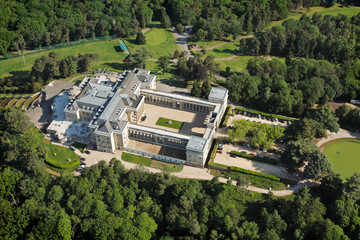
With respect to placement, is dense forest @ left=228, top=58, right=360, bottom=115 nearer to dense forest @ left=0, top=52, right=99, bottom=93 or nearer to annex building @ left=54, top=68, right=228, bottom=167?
annex building @ left=54, top=68, right=228, bottom=167

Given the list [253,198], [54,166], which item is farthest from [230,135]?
[54,166]

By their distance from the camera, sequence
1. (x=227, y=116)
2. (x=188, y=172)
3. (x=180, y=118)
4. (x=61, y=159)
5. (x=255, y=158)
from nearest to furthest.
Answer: (x=188, y=172) < (x=61, y=159) < (x=255, y=158) < (x=227, y=116) < (x=180, y=118)

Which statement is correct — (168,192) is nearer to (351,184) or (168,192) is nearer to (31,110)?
(351,184)

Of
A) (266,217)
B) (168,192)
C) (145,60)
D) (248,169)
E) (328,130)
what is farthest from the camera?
(145,60)

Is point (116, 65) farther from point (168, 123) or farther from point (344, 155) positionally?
point (344, 155)

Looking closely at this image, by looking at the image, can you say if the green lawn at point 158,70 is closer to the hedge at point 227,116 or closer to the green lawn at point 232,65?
the green lawn at point 232,65

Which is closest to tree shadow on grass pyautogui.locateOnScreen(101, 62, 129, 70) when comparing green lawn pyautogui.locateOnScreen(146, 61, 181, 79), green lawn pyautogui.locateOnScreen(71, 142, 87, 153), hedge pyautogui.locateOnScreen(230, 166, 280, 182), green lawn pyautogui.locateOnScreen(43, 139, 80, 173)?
green lawn pyautogui.locateOnScreen(146, 61, 181, 79)

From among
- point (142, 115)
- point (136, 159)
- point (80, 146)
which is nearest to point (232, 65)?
point (142, 115)
